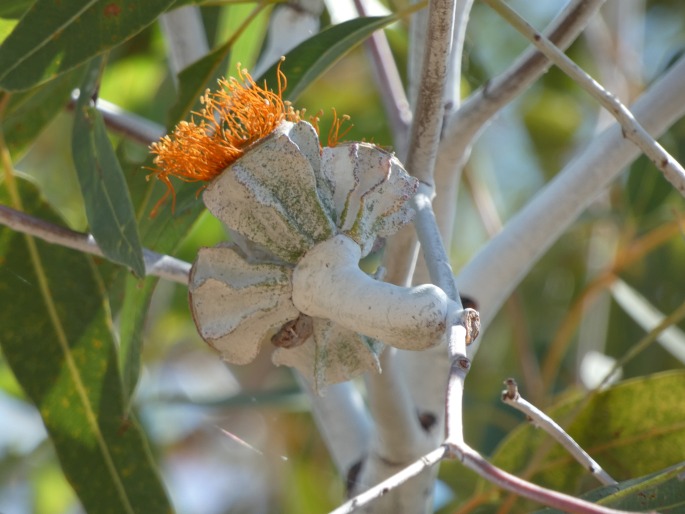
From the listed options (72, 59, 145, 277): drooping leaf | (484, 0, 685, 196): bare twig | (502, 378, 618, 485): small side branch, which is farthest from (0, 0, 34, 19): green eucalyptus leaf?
(502, 378, 618, 485): small side branch

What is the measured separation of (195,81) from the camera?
1.20 m

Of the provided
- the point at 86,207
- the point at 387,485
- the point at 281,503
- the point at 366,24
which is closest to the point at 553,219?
the point at 366,24

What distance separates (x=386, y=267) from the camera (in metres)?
0.94

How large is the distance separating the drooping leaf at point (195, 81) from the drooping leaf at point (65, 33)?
174mm

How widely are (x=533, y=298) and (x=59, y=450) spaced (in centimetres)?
166

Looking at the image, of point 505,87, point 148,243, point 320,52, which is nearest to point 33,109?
point 148,243

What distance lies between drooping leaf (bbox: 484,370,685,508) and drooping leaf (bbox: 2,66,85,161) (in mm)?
743

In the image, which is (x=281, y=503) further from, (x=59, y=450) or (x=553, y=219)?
(x=553, y=219)

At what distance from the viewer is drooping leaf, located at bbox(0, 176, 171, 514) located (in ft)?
4.05

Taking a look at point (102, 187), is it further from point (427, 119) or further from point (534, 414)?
Answer: point (534, 414)

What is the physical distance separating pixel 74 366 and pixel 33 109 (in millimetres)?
326

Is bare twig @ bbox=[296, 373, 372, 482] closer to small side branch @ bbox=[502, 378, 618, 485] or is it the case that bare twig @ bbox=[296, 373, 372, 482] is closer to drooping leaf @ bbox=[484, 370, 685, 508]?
drooping leaf @ bbox=[484, 370, 685, 508]

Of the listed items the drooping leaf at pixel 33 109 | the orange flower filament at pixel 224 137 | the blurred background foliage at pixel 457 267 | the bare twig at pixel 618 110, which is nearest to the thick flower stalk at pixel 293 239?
the orange flower filament at pixel 224 137

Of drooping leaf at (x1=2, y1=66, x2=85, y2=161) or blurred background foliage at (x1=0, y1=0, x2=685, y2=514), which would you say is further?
blurred background foliage at (x1=0, y1=0, x2=685, y2=514)
